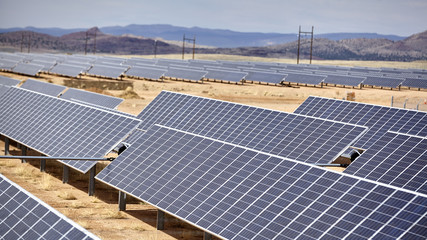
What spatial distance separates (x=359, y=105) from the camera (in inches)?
1067

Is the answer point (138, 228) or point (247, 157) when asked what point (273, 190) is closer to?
point (247, 157)

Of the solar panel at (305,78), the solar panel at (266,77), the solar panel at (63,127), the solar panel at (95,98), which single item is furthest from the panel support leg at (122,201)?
the solar panel at (266,77)

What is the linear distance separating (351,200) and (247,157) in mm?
4162

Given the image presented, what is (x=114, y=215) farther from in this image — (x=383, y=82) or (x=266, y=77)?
(x=266, y=77)

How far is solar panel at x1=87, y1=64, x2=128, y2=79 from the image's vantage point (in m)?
75.4

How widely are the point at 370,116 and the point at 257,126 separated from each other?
5.34 m

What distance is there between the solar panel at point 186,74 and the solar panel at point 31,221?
6056cm

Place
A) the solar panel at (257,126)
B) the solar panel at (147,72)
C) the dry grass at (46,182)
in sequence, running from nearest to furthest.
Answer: the solar panel at (257,126)
the dry grass at (46,182)
the solar panel at (147,72)

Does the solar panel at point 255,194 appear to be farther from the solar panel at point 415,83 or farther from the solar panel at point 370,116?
the solar panel at point 415,83

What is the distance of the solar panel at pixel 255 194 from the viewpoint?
12453mm

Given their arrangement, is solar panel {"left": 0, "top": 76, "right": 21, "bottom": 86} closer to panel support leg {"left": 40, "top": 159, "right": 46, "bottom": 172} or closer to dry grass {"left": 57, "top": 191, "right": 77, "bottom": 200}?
panel support leg {"left": 40, "top": 159, "right": 46, "bottom": 172}

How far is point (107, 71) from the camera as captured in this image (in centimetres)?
Result: 7788

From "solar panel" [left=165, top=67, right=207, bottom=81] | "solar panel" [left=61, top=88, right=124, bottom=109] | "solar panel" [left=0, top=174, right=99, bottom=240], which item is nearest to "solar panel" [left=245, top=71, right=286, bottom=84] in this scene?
"solar panel" [left=165, top=67, right=207, bottom=81]

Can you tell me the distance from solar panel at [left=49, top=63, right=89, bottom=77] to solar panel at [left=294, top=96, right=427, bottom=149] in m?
50.9
